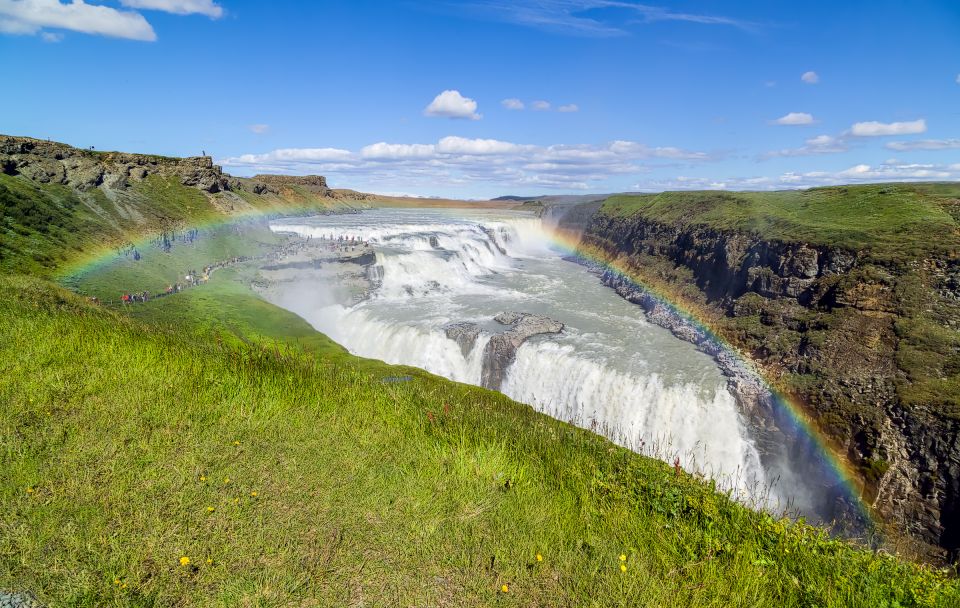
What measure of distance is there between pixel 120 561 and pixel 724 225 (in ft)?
154

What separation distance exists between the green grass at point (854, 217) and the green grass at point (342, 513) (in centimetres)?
3030

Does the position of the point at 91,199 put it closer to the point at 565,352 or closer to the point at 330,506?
the point at 565,352

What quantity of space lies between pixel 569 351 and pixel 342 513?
77.0 ft

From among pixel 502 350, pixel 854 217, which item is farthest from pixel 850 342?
pixel 502 350

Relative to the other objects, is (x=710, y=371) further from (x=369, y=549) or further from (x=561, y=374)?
(x=369, y=549)

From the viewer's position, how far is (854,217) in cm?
3344

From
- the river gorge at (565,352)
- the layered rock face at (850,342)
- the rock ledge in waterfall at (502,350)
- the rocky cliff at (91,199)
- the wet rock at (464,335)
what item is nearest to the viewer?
the layered rock face at (850,342)

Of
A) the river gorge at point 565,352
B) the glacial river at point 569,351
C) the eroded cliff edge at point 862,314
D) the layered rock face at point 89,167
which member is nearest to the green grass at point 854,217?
the eroded cliff edge at point 862,314

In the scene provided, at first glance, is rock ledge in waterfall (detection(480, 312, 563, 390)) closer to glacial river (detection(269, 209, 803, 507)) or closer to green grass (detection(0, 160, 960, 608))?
glacial river (detection(269, 209, 803, 507))

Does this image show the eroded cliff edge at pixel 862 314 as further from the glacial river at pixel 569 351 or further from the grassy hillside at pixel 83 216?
the grassy hillside at pixel 83 216

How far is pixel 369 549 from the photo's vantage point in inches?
152

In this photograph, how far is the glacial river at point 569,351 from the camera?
20953mm

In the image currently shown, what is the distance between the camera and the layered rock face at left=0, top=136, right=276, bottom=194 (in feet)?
143

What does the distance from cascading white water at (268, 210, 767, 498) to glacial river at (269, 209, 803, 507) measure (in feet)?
0.21
